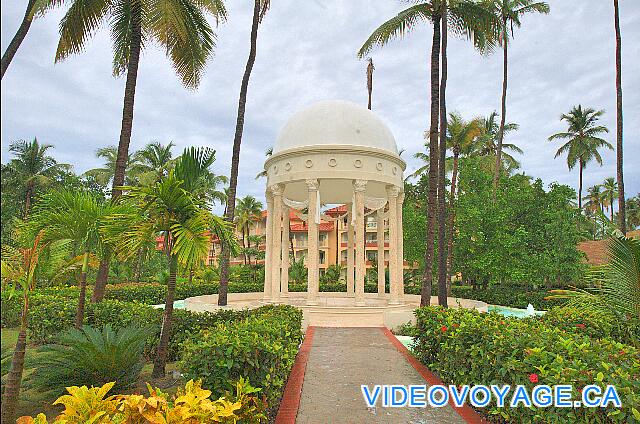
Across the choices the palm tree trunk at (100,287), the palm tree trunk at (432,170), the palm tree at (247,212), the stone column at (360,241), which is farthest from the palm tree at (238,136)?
the palm tree at (247,212)

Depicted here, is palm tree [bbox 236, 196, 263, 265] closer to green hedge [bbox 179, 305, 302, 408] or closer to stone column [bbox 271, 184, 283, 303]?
stone column [bbox 271, 184, 283, 303]

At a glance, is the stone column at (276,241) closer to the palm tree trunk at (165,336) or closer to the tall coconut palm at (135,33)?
the tall coconut palm at (135,33)

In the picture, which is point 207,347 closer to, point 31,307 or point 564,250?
point 31,307

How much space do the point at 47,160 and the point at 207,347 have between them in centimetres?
4473

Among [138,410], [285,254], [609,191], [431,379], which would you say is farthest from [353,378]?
[609,191]

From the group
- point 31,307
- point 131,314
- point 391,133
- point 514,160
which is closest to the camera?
point 131,314

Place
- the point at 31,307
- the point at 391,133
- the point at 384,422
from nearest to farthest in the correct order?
the point at 384,422 < the point at 31,307 < the point at 391,133

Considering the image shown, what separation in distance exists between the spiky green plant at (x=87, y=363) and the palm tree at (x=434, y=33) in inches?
481

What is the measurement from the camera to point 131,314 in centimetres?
1080

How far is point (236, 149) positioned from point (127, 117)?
7.04 metres

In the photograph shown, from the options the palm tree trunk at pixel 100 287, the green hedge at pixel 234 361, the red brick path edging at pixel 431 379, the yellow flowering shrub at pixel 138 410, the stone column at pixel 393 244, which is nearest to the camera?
the yellow flowering shrub at pixel 138 410

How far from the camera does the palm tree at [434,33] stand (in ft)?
57.6

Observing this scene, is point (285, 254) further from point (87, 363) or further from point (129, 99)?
point (87, 363)

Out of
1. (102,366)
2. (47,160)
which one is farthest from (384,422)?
(47,160)
